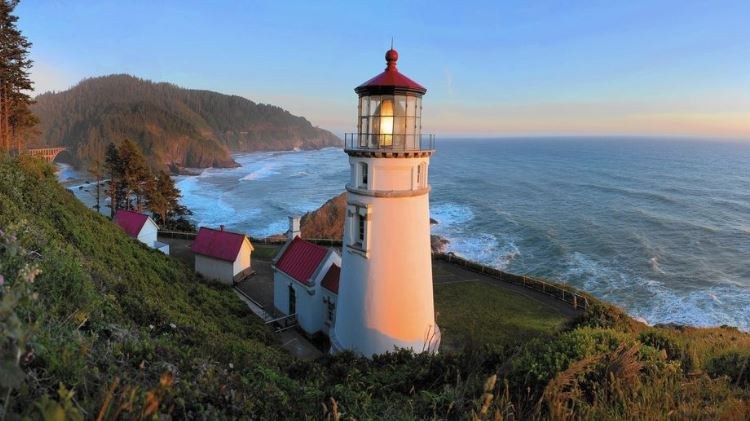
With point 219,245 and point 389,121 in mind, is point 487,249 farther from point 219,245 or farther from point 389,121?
point 389,121

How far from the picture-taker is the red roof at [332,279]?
13.0 m

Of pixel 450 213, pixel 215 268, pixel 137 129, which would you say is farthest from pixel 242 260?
pixel 137 129

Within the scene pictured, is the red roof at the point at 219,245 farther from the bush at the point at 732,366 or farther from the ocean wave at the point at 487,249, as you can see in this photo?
the ocean wave at the point at 487,249

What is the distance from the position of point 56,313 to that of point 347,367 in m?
4.00

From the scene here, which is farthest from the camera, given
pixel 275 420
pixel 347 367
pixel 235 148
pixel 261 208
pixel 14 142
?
pixel 235 148

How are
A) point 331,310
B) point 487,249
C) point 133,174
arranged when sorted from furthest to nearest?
point 133,174 < point 487,249 < point 331,310

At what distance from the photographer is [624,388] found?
12.2ft

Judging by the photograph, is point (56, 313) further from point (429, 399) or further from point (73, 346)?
point (429, 399)

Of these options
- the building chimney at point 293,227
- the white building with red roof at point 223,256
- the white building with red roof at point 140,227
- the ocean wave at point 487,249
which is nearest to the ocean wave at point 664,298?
the ocean wave at point 487,249

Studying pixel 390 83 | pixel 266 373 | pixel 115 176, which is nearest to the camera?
pixel 266 373

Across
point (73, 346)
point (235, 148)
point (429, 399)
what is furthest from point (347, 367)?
point (235, 148)

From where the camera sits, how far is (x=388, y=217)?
9367 mm

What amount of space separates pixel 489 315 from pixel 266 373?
483 inches

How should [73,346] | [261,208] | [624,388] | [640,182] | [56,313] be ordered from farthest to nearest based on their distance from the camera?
[640,182] < [261,208] < [56,313] < [624,388] < [73,346]
